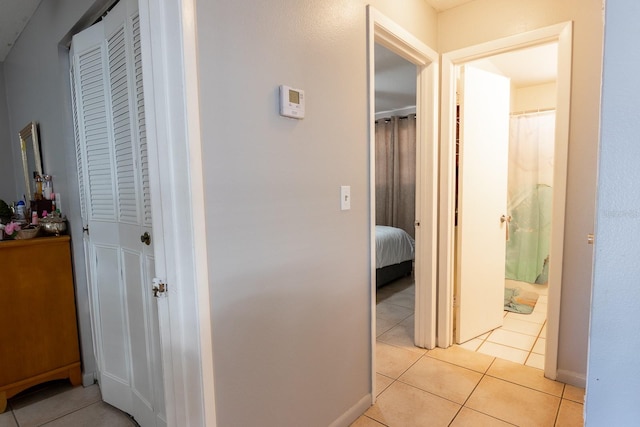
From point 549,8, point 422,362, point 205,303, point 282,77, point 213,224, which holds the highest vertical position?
point 549,8

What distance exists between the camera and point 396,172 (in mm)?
5320

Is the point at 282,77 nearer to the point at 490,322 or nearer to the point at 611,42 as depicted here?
the point at 611,42

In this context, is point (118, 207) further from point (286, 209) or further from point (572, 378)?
point (572, 378)

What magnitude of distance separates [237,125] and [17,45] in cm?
291

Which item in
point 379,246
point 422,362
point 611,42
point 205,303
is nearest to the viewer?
point 611,42

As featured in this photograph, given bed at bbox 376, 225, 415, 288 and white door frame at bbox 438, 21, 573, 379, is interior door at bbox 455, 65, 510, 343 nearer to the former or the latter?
white door frame at bbox 438, 21, 573, 379

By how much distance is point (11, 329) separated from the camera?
1807 millimetres

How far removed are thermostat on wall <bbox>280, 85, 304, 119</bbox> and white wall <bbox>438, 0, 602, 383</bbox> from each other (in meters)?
1.55

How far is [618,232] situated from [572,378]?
6.56 feet

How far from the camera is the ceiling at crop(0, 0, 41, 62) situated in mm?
2215

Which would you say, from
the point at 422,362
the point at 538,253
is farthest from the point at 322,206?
the point at 538,253

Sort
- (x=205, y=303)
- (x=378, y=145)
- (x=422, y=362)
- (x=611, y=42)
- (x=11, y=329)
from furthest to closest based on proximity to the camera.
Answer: (x=378, y=145)
(x=422, y=362)
(x=11, y=329)
(x=205, y=303)
(x=611, y=42)

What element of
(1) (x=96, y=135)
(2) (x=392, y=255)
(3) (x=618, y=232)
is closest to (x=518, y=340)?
(2) (x=392, y=255)

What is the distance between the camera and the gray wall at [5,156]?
318 centimetres
